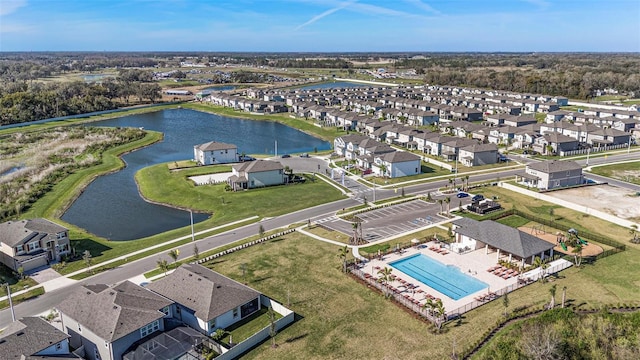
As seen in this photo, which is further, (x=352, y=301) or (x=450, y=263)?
(x=450, y=263)

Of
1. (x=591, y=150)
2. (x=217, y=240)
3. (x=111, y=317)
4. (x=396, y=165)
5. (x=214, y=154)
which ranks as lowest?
(x=217, y=240)

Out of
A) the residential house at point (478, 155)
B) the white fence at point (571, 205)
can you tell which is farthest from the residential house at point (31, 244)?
the residential house at point (478, 155)

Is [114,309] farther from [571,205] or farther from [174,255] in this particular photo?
[571,205]

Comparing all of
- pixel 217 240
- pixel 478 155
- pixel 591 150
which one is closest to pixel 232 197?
pixel 217 240

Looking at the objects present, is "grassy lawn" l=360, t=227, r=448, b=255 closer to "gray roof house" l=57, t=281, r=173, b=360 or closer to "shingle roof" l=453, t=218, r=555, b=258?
"shingle roof" l=453, t=218, r=555, b=258

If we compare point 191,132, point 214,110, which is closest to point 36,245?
point 191,132

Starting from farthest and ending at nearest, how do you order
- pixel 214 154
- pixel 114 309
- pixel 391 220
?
1. pixel 214 154
2. pixel 391 220
3. pixel 114 309

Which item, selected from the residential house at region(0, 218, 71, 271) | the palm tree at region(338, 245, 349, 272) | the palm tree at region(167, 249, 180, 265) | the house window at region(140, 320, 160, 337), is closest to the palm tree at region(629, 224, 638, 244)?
the palm tree at region(338, 245, 349, 272)
